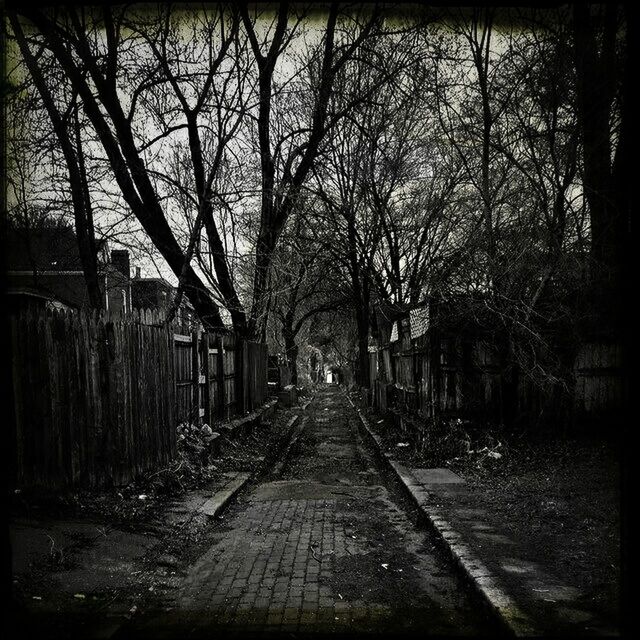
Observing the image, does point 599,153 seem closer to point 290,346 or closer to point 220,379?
point 220,379

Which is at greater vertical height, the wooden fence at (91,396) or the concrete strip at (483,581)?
the wooden fence at (91,396)

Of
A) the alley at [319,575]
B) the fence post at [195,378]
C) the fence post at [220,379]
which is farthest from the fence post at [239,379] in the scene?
the alley at [319,575]

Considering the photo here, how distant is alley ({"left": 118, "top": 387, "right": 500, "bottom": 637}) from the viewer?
3777 mm

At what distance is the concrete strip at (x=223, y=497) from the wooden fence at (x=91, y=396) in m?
0.94

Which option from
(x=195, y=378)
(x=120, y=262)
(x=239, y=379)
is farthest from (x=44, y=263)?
(x=195, y=378)

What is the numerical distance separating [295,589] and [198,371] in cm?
601

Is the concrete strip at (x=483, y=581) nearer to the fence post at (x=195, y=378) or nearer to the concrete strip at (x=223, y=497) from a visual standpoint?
the concrete strip at (x=223, y=497)

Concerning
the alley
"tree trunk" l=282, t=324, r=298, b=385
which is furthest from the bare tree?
"tree trunk" l=282, t=324, r=298, b=385

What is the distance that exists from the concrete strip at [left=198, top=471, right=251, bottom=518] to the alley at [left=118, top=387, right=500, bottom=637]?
133mm

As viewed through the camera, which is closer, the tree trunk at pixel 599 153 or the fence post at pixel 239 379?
the tree trunk at pixel 599 153

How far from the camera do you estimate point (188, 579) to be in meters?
4.61

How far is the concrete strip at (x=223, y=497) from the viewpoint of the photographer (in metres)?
6.49

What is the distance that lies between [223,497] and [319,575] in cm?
271

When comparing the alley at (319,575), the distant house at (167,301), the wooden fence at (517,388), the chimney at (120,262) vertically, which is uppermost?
the chimney at (120,262)
